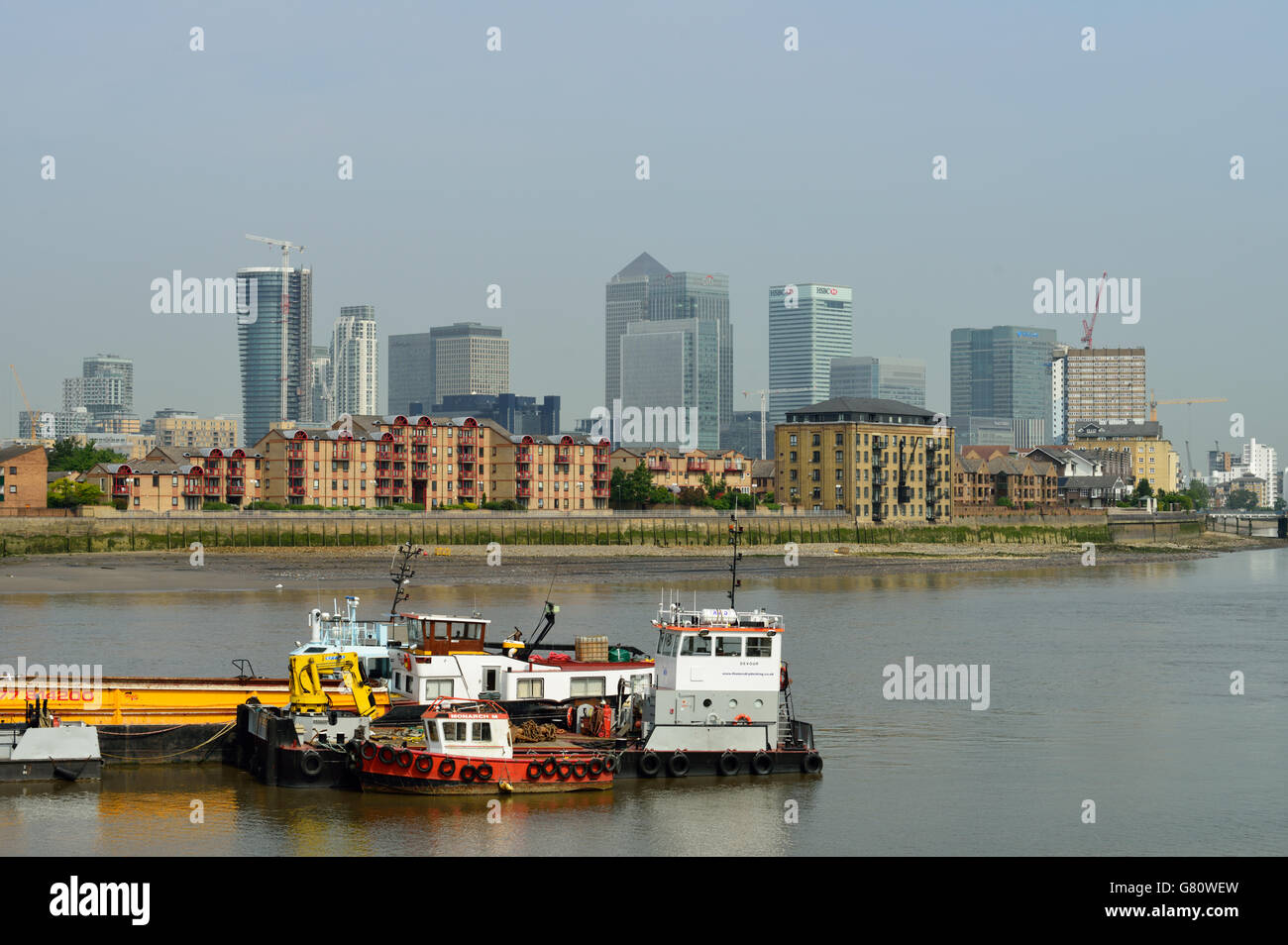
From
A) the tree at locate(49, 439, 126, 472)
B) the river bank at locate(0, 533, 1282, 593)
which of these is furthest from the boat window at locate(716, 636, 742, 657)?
the tree at locate(49, 439, 126, 472)

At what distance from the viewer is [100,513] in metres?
120

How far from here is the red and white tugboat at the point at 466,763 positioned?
36375 millimetres

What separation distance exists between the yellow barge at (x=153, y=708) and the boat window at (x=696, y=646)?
8695mm

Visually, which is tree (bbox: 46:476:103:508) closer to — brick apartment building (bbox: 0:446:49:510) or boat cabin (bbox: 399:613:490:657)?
brick apartment building (bbox: 0:446:49:510)

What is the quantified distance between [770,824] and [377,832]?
9.25 m

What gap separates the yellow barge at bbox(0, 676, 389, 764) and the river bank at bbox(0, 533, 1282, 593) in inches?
2008

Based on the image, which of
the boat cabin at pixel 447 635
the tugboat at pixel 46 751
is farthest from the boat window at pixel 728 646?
the tugboat at pixel 46 751

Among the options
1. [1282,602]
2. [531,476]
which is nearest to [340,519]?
[531,476]

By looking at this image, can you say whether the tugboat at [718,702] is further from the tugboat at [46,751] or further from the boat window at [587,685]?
the tugboat at [46,751]

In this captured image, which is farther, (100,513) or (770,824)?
(100,513)

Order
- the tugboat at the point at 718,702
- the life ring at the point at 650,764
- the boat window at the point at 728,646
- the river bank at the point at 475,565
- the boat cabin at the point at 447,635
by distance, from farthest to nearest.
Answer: the river bank at the point at 475,565 → the boat cabin at the point at 447,635 → the boat window at the point at 728,646 → the tugboat at the point at 718,702 → the life ring at the point at 650,764
